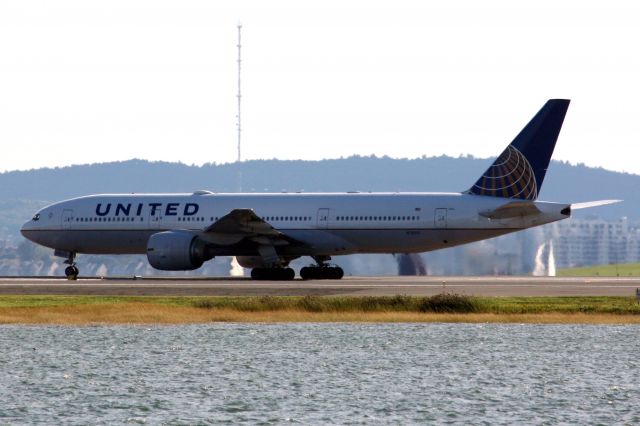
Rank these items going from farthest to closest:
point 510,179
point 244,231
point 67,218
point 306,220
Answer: point 67,218, point 306,220, point 244,231, point 510,179

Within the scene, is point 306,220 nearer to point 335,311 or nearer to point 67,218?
point 67,218

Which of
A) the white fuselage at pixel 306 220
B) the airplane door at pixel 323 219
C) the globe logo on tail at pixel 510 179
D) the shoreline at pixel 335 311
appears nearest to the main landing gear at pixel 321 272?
the white fuselage at pixel 306 220

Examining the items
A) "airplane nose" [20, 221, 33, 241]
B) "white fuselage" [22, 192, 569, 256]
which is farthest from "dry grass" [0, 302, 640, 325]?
"airplane nose" [20, 221, 33, 241]

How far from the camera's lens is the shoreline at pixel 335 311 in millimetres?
43406

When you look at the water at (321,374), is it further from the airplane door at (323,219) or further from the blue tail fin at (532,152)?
the airplane door at (323,219)

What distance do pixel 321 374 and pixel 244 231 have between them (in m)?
30.8

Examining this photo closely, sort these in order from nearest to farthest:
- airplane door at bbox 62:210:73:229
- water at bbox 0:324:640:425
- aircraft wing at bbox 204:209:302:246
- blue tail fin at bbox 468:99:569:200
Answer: water at bbox 0:324:640:425, blue tail fin at bbox 468:99:569:200, aircraft wing at bbox 204:209:302:246, airplane door at bbox 62:210:73:229

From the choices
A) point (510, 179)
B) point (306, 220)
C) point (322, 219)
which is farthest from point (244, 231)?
point (510, 179)

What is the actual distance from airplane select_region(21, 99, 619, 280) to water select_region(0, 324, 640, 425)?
1754 centimetres

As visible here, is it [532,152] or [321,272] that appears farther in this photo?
Result: [321,272]

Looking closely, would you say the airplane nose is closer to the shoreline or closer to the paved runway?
the paved runway

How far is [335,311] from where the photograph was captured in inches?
1793

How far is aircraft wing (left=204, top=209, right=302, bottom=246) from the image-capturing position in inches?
2437

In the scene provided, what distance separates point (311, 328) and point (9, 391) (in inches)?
612
